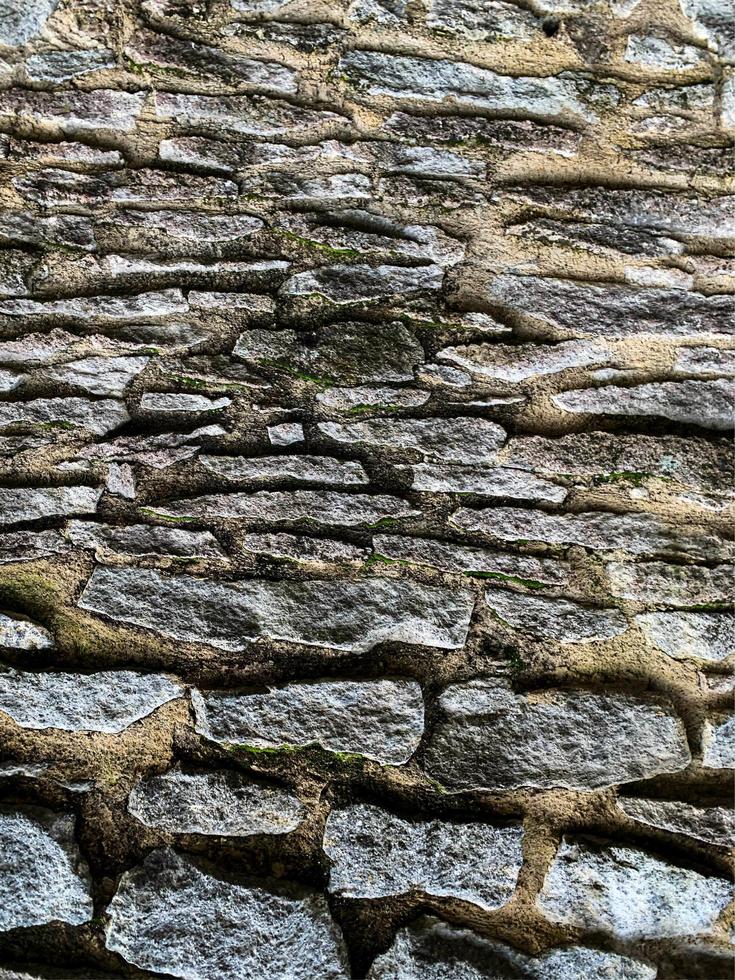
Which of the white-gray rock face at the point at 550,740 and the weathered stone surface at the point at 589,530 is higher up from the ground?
the weathered stone surface at the point at 589,530

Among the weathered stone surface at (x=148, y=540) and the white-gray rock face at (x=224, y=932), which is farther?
the weathered stone surface at (x=148, y=540)

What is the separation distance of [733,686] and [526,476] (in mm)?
684

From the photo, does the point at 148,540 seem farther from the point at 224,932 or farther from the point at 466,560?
the point at 224,932

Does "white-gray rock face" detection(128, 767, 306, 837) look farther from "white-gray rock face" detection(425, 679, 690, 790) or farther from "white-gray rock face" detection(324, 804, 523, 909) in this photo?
"white-gray rock face" detection(425, 679, 690, 790)

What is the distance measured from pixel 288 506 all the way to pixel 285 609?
236 millimetres

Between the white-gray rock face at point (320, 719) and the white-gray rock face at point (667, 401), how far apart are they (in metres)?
0.82

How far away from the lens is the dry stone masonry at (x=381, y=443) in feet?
5.35

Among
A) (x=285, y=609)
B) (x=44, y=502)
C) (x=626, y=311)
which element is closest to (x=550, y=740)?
(x=285, y=609)

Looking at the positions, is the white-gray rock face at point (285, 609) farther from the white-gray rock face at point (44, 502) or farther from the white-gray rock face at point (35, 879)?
the white-gray rock face at point (35, 879)

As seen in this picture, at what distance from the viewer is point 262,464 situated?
1.68 metres

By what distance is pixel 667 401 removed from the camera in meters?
1.71

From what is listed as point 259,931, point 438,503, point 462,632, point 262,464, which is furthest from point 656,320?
point 259,931

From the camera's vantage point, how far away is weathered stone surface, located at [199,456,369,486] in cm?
168

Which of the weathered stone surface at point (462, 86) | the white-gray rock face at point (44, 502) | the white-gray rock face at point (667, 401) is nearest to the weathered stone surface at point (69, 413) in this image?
the white-gray rock face at point (44, 502)
